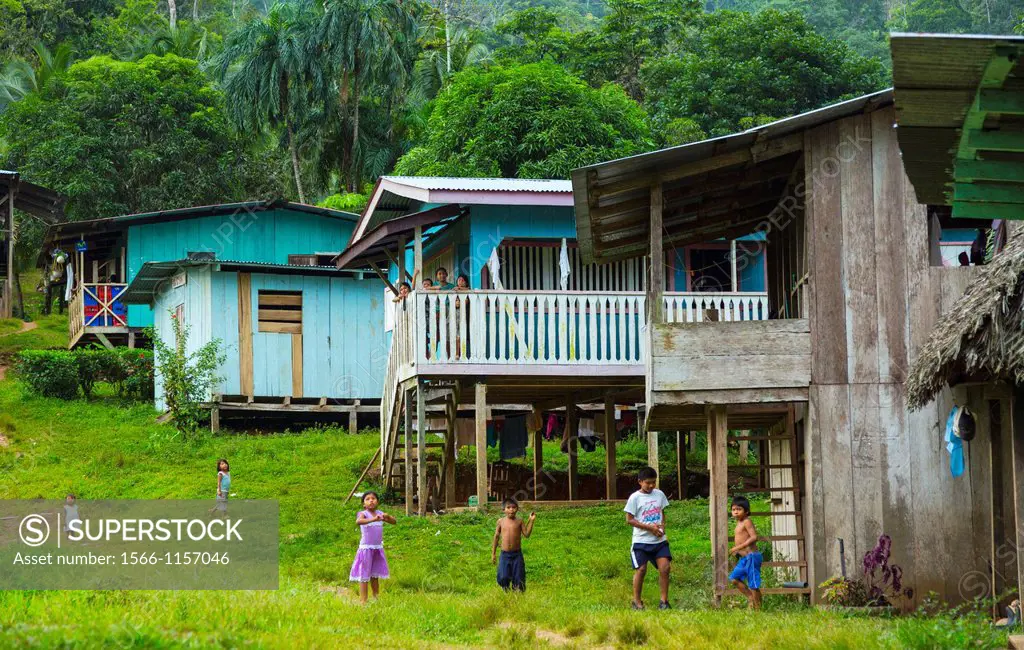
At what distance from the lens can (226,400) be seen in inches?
1054

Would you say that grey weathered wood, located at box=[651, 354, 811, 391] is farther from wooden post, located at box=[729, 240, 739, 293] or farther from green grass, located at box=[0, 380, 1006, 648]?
wooden post, located at box=[729, 240, 739, 293]

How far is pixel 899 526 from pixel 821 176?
3.49 m

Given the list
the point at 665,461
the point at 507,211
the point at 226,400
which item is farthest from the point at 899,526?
the point at 226,400

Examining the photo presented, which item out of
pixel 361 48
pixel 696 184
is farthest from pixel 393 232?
pixel 361 48

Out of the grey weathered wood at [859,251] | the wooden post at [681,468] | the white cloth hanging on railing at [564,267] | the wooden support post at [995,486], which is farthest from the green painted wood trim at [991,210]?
the wooden post at [681,468]

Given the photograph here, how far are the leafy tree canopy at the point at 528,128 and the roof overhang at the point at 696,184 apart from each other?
669 inches

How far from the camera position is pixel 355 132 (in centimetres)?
4609

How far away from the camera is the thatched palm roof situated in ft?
34.0

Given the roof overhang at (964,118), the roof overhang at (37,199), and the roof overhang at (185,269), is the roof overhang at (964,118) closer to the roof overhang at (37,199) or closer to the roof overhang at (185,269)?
the roof overhang at (185,269)

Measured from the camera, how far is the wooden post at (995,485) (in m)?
12.4

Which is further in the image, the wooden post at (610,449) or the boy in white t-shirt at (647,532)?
the wooden post at (610,449)

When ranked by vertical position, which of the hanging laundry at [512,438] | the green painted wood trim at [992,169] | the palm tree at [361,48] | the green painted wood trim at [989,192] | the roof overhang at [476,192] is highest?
the palm tree at [361,48]

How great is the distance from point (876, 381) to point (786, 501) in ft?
10.3

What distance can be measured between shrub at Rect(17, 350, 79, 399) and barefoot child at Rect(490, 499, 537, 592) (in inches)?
675
